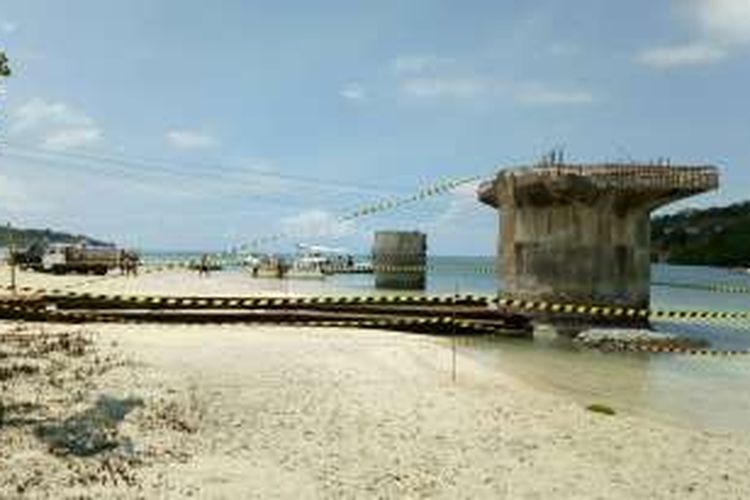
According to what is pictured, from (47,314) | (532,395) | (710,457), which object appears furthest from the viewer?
(47,314)

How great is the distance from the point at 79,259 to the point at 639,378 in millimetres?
54254

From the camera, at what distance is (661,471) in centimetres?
1305

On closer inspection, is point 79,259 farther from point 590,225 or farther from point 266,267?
point 590,225

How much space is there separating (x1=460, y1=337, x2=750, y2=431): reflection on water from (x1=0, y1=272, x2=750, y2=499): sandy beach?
127 cm

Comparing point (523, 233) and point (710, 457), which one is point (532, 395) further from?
point (523, 233)

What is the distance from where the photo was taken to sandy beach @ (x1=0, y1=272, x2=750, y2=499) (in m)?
11.5

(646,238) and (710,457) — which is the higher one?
(646,238)

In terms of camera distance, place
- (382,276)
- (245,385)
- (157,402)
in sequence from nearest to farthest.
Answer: (157,402), (245,385), (382,276)

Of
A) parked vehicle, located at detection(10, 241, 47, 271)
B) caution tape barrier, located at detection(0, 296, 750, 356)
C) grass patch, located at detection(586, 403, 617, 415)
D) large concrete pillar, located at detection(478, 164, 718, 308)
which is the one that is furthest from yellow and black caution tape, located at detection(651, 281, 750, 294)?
parked vehicle, located at detection(10, 241, 47, 271)

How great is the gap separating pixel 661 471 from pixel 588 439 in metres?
1.78

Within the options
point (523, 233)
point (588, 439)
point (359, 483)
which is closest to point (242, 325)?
point (523, 233)

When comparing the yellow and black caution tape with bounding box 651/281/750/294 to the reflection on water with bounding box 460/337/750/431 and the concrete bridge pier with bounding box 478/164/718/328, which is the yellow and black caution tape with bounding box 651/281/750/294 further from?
the reflection on water with bounding box 460/337/750/431

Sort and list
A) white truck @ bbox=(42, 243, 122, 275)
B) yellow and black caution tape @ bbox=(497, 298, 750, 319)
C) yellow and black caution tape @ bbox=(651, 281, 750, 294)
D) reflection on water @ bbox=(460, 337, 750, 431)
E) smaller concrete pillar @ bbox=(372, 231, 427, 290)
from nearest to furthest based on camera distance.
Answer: reflection on water @ bbox=(460, 337, 750, 431) → yellow and black caution tape @ bbox=(497, 298, 750, 319) → yellow and black caution tape @ bbox=(651, 281, 750, 294) → smaller concrete pillar @ bbox=(372, 231, 427, 290) → white truck @ bbox=(42, 243, 122, 275)

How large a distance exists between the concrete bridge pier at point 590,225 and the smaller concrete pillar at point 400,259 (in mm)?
28640
